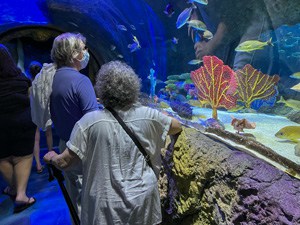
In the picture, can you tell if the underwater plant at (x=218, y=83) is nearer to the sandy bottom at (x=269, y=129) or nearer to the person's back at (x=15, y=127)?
the sandy bottom at (x=269, y=129)

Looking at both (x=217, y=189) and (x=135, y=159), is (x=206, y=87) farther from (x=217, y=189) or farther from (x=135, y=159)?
(x=135, y=159)

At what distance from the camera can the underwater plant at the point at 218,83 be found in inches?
123

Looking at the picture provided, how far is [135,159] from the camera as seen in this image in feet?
5.88

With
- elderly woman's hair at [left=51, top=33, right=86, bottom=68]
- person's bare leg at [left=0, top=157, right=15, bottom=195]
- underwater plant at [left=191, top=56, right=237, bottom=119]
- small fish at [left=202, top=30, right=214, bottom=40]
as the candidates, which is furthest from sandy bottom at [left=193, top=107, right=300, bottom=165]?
person's bare leg at [left=0, top=157, right=15, bottom=195]

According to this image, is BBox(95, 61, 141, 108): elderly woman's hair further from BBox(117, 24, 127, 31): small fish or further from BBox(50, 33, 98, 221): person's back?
BBox(117, 24, 127, 31): small fish

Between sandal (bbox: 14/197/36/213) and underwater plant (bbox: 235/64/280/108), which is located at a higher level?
underwater plant (bbox: 235/64/280/108)

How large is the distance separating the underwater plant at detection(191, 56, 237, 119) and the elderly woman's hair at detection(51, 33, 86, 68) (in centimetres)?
181

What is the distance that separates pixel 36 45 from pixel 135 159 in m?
9.84

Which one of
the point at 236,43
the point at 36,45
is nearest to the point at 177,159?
the point at 236,43

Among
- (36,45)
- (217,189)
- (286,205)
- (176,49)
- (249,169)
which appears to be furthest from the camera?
(36,45)

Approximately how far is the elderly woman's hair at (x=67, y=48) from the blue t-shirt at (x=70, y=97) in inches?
4.1

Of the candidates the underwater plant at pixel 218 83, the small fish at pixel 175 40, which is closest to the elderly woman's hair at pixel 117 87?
the underwater plant at pixel 218 83

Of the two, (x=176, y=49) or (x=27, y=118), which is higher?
(x=176, y=49)

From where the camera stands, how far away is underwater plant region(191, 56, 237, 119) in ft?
10.3
